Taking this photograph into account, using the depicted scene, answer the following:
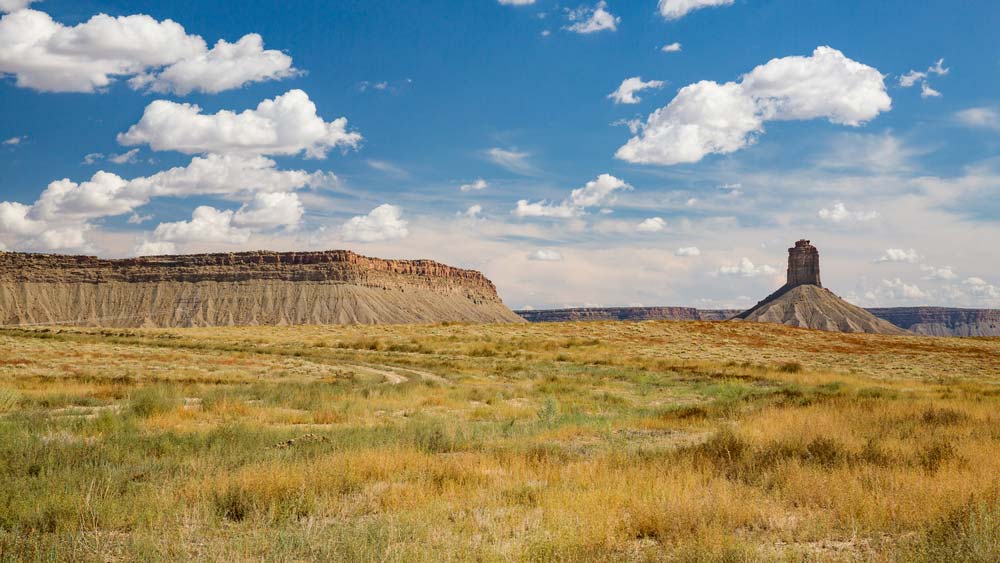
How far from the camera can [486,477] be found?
8.34 meters

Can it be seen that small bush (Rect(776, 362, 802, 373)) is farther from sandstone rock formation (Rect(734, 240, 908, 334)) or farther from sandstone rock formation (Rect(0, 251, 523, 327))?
sandstone rock formation (Rect(0, 251, 523, 327))

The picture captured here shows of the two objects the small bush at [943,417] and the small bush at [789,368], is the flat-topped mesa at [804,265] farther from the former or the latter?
the small bush at [943,417]

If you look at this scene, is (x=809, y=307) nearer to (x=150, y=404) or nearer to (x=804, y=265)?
(x=804, y=265)

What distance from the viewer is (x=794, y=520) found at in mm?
6773

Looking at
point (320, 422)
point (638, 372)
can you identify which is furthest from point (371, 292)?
point (320, 422)

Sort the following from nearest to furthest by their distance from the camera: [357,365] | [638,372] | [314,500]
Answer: [314,500]
[638,372]
[357,365]

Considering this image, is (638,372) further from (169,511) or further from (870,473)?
(169,511)

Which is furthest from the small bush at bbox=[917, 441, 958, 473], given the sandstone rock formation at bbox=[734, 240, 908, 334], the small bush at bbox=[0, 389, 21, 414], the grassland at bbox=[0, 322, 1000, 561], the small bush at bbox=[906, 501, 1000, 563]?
the sandstone rock formation at bbox=[734, 240, 908, 334]

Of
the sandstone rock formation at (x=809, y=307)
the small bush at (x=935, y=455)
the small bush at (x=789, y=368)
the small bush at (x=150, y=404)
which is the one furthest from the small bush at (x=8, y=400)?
the sandstone rock formation at (x=809, y=307)

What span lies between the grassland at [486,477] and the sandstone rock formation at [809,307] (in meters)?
147

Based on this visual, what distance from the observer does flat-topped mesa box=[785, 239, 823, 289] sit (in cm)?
19438

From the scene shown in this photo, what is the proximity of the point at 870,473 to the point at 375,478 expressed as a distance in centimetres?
636

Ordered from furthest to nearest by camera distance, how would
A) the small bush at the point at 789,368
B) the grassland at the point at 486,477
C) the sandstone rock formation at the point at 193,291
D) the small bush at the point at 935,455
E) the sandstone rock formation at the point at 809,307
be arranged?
the sandstone rock formation at the point at 193,291, the sandstone rock formation at the point at 809,307, the small bush at the point at 789,368, the small bush at the point at 935,455, the grassland at the point at 486,477

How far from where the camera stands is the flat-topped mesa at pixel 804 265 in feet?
638
